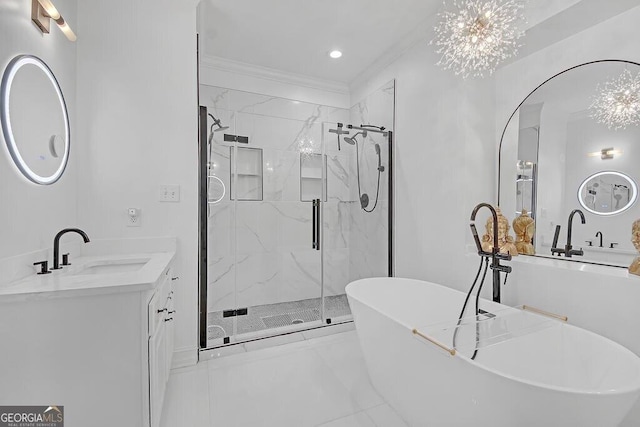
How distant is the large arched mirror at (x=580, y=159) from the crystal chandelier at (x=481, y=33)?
0.40 meters

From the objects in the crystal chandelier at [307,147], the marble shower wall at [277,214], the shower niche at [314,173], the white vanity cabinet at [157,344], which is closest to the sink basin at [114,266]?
the white vanity cabinet at [157,344]

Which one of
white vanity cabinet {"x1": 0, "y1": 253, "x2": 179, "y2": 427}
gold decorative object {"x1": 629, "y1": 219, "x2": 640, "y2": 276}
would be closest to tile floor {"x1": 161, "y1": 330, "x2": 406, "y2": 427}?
white vanity cabinet {"x1": 0, "y1": 253, "x2": 179, "y2": 427}

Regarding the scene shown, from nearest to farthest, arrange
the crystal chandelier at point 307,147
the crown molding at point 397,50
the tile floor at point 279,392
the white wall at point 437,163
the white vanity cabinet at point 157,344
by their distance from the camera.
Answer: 1. the white vanity cabinet at point 157,344
2. the tile floor at point 279,392
3. the white wall at point 437,163
4. the crown molding at point 397,50
5. the crystal chandelier at point 307,147

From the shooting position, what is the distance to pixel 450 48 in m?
2.20

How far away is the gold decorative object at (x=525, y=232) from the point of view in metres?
2.04

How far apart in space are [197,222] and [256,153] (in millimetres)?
1154

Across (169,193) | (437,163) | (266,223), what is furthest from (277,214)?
(437,163)

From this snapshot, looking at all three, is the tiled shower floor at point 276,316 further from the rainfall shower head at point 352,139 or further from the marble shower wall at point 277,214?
the rainfall shower head at point 352,139

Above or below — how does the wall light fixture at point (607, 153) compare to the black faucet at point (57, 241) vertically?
above

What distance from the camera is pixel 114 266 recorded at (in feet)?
5.92

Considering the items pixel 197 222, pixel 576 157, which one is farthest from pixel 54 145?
pixel 576 157

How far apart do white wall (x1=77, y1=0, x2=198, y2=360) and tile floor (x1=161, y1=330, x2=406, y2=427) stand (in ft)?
1.12

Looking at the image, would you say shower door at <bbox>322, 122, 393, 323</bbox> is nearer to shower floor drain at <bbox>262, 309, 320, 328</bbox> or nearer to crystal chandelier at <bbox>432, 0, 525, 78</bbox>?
shower floor drain at <bbox>262, 309, 320, 328</bbox>

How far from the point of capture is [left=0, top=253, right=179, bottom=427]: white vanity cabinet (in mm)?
1108
